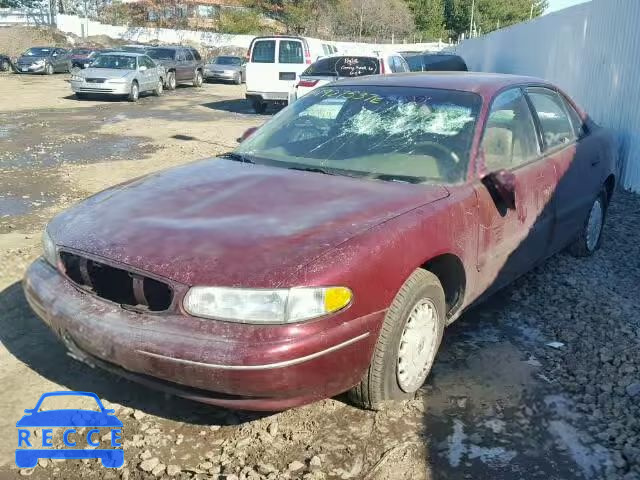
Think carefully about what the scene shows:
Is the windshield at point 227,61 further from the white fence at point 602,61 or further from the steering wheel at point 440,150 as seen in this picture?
the steering wheel at point 440,150

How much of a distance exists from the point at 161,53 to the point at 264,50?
449 inches

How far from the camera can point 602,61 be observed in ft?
29.7

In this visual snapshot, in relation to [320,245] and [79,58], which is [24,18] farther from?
[320,245]

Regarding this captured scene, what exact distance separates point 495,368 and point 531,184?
124cm

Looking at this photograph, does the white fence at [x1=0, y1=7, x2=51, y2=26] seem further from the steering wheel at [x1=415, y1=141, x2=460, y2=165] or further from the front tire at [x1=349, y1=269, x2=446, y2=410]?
the front tire at [x1=349, y1=269, x2=446, y2=410]

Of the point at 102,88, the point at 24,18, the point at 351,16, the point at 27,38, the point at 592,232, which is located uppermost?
the point at 351,16

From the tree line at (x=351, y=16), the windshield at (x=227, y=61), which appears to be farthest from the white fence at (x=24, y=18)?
Result: the windshield at (x=227, y=61)

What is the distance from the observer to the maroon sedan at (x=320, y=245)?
261cm

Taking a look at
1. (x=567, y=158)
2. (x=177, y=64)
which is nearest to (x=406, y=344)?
(x=567, y=158)

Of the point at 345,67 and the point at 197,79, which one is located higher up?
the point at 345,67

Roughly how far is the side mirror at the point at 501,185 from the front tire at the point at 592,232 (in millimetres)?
1781

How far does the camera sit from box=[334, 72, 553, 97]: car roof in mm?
4137

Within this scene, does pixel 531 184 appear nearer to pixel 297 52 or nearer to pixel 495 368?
pixel 495 368

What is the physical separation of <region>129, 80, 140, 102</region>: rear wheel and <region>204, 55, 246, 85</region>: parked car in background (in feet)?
34.4
